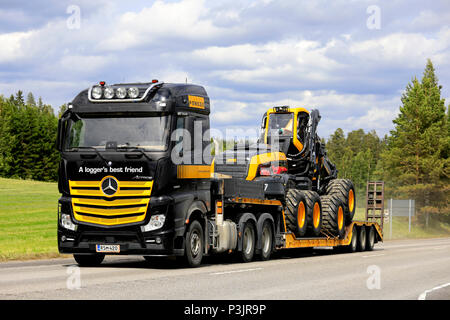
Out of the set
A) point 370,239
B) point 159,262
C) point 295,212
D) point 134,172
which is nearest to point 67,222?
point 134,172

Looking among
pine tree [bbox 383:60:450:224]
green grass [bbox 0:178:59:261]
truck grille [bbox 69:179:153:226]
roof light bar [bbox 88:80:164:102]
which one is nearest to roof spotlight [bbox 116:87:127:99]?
roof light bar [bbox 88:80:164:102]

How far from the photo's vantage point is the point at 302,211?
2142cm

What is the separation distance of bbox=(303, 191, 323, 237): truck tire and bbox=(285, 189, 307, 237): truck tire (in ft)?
1.12

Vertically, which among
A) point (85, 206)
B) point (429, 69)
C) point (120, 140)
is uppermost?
Result: point (429, 69)

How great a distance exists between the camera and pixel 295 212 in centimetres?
2070

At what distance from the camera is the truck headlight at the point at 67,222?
15.0 meters

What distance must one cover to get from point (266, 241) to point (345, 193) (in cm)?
581

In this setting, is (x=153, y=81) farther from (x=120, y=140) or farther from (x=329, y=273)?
(x=329, y=273)

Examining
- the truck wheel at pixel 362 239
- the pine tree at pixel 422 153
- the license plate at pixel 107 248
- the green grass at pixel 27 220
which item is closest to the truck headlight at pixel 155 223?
the license plate at pixel 107 248

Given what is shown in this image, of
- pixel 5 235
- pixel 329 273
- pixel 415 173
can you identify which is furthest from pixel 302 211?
pixel 415 173

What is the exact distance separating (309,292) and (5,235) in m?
29.3

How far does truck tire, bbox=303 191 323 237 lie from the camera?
71.1 ft

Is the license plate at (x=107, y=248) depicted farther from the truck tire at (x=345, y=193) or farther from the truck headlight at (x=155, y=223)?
the truck tire at (x=345, y=193)

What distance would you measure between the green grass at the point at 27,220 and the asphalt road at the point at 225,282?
598cm
